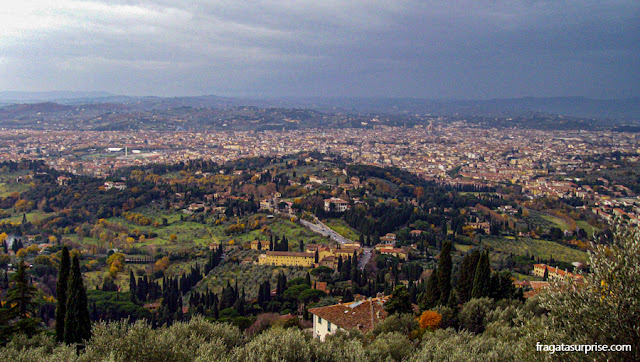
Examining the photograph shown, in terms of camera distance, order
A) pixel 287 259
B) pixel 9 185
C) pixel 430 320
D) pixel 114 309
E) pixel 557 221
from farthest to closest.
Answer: pixel 9 185 < pixel 557 221 < pixel 287 259 < pixel 114 309 < pixel 430 320

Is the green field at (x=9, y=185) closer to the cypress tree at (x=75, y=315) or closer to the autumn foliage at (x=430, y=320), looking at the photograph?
the cypress tree at (x=75, y=315)

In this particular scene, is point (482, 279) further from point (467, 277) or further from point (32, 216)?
point (32, 216)

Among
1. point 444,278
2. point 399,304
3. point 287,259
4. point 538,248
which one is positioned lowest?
point 538,248

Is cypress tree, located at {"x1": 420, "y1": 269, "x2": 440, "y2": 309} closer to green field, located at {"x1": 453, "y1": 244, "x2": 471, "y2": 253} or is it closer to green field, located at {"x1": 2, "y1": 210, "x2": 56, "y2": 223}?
green field, located at {"x1": 453, "y1": 244, "x2": 471, "y2": 253}

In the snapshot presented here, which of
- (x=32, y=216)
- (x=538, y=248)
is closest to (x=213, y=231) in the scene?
(x=32, y=216)

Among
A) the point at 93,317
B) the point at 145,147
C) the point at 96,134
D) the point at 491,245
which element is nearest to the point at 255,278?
the point at 93,317
